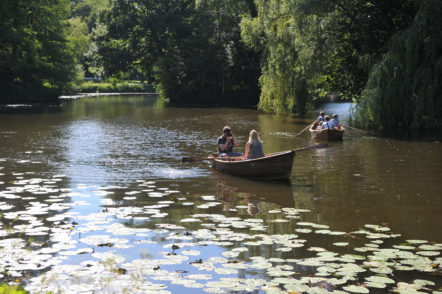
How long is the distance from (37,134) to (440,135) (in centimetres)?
1721

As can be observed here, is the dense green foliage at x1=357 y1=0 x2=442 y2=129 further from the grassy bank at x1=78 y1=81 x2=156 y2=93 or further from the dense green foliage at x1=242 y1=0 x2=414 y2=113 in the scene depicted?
the grassy bank at x1=78 y1=81 x2=156 y2=93

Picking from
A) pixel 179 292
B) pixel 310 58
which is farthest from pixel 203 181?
pixel 310 58

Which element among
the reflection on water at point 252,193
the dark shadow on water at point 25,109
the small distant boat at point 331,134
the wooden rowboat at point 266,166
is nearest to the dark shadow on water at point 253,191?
the reflection on water at point 252,193

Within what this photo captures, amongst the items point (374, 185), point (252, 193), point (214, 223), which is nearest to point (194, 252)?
point (214, 223)

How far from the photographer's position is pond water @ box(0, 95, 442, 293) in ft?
22.0

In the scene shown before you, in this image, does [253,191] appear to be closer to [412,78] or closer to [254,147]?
[254,147]

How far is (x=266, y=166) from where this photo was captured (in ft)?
46.7

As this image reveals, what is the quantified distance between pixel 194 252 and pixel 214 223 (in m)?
1.83

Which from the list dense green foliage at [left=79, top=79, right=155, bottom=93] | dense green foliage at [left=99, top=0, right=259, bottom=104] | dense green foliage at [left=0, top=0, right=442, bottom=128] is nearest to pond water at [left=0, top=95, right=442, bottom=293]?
dense green foliage at [left=0, top=0, right=442, bottom=128]

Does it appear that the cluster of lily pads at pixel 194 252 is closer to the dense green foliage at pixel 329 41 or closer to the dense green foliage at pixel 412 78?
the dense green foliage at pixel 412 78

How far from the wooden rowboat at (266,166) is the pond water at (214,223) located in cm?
28

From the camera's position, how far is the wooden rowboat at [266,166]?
46.1 feet

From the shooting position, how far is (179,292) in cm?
647

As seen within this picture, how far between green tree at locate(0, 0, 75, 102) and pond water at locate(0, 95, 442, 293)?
28969 mm
